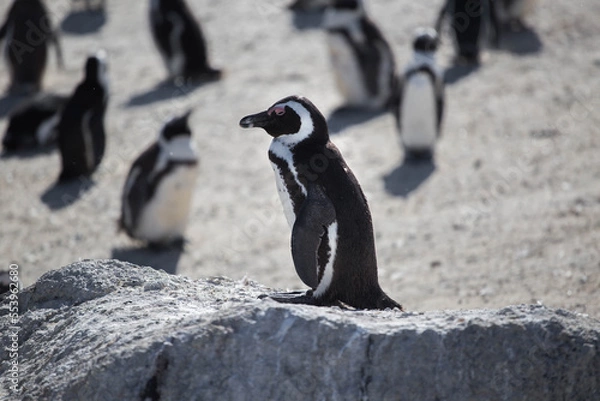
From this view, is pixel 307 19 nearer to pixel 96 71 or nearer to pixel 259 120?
pixel 96 71

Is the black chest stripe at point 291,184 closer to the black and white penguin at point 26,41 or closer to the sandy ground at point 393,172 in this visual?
the sandy ground at point 393,172

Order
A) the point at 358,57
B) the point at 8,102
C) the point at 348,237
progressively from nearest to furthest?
1. the point at 348,237
2. the point at 358,57
3. the point at 8,102

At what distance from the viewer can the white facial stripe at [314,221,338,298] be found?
429 centimetres

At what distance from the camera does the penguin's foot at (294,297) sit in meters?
4.14

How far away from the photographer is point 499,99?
1150cm

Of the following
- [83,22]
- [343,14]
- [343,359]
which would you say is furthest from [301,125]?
[83,22]

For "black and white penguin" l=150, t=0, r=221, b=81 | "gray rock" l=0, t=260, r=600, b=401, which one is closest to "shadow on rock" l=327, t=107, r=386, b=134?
"black and white penguin" l=150, t=0, r=221, b=81

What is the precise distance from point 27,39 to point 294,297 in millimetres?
9942

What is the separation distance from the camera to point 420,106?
33.8ft

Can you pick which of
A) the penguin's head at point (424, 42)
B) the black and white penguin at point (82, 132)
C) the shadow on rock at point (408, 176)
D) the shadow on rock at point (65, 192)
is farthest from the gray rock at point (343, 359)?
the penguin's head at point (424, 42)

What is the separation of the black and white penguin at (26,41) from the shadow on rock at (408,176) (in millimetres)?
5473

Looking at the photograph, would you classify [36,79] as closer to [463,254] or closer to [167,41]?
[167,41]

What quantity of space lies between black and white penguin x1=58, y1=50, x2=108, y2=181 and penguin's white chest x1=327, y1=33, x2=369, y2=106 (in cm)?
287

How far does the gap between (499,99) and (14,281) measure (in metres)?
7.80
